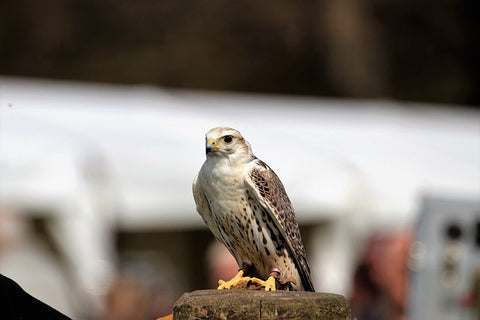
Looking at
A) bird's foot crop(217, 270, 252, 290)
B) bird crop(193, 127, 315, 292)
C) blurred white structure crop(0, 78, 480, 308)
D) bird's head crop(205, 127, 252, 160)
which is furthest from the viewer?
blurred white structure crop(0, 78, 480, 308)

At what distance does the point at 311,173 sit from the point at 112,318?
2341 mm

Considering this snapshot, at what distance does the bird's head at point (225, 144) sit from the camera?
3.12 m

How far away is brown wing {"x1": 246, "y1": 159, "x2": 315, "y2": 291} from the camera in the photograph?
3.28m

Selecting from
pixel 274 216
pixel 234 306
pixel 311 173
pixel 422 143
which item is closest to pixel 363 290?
pixel 311 173

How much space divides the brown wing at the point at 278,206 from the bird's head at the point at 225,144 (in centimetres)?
8

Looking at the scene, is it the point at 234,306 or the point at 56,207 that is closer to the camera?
the point at 234,306

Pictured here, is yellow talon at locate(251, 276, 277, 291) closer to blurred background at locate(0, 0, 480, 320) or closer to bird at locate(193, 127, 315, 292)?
bird at locate(193, 127, 315, 292)

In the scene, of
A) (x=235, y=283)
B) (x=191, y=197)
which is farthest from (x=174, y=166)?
(x=235, y=283)

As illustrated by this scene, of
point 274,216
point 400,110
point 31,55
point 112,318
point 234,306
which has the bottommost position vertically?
point 112,318

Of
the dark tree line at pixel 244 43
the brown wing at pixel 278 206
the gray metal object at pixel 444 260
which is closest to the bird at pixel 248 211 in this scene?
the brown wing at pixel 278 206

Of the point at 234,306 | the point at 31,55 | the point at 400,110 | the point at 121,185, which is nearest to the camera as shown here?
the point at 234,306

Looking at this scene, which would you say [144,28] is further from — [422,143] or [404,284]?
[404,284]

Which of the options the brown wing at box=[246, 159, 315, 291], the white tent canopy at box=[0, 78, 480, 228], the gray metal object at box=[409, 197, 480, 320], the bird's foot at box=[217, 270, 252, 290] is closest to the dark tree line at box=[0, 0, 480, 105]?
the white tent canopy at box=[0, 78, 480, 228]

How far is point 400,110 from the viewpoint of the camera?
1334 cm
